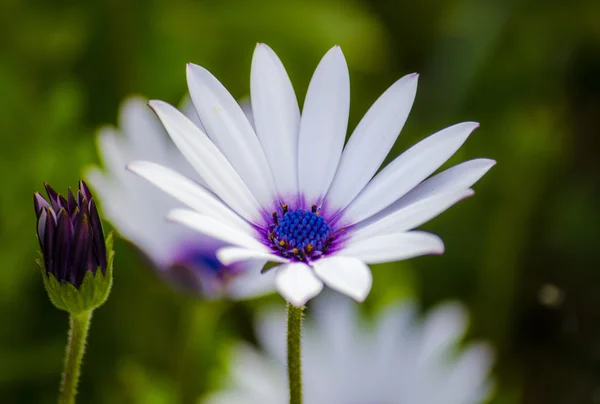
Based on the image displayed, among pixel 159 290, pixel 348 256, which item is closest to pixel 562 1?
pixel 159 290

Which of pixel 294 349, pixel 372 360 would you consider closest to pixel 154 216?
pixel 372 360

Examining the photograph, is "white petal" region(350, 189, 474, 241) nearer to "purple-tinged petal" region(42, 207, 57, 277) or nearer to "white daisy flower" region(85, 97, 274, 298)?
"purple-tinged petal" region(42, 207, 57, 277)

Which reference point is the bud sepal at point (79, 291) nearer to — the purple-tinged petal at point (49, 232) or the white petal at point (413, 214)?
the purple-tinged petal at point (49, 232)

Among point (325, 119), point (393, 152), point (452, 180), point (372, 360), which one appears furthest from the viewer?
point (393, 152)

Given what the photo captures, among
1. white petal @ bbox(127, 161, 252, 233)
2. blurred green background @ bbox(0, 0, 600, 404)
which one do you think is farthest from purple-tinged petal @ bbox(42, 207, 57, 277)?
blurred green background @ bbox(0, 0, 600, 404)

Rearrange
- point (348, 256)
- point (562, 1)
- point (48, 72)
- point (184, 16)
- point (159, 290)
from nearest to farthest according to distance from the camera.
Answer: point (348, 256), point (159, 290), point (48, 72), point (184, 16), point (562, 1)

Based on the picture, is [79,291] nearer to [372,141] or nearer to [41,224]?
[41,224]

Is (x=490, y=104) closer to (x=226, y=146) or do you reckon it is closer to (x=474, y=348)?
(x=474, y=348)
